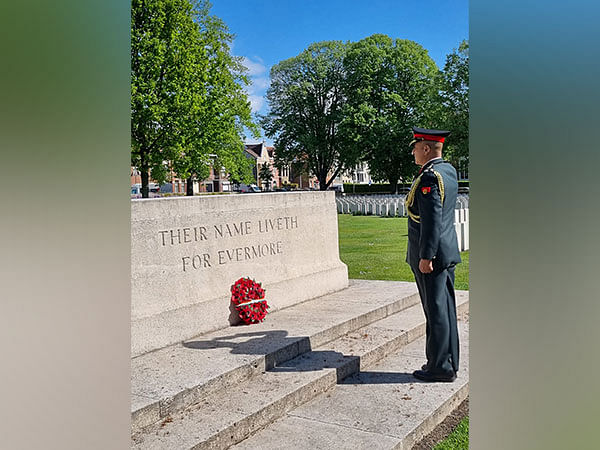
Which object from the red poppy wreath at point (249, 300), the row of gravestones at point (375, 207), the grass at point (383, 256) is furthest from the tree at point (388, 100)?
the red poppy wreath at point (249, 300)

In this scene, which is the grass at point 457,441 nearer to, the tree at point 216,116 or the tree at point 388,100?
the tree at point 216,116

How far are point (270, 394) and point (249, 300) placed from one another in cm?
170

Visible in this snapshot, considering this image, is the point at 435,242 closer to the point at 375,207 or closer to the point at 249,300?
the point at 249,300

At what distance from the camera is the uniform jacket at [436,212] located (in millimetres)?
4262

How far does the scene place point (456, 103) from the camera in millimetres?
33469

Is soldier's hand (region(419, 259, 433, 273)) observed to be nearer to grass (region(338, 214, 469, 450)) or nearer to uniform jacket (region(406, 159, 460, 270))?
uniform jacket (region(406, 159, 460, 270))

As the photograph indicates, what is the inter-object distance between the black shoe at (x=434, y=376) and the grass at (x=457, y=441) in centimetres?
58

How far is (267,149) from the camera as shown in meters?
78.4

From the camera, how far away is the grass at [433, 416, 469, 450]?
3803 millimetres

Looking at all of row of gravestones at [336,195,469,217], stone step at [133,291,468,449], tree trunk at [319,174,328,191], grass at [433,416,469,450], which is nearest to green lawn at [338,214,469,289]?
row of gravestones at [336,195,469,217]

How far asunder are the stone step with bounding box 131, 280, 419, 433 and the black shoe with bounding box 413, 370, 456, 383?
1.01 metres

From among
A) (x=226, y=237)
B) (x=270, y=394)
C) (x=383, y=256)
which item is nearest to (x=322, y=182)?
(x=383, y=256)
